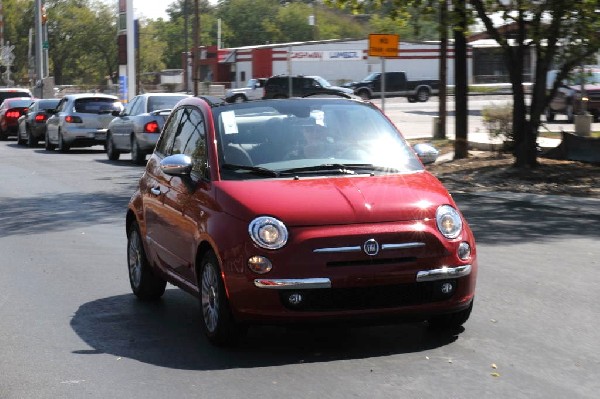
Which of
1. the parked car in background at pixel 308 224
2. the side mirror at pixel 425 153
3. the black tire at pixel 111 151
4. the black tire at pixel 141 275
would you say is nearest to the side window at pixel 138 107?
the black tire at pixel 111 151

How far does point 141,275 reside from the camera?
9.57m

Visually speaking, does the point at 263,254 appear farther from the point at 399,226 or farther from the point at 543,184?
the point at 543,184

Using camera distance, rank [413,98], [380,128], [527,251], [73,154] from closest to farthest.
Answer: [380,128]
[527,251]
[73,154]
[413,98]

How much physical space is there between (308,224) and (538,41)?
49.1 ft

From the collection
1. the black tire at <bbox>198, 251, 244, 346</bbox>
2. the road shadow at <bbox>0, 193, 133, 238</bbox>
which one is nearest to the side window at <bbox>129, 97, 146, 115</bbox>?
the road shadow at <bbox>0, 193, 133, 238</bbox>

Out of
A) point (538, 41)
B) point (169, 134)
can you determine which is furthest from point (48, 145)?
point (169, 134)

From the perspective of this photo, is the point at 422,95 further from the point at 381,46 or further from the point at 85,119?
the point at 381,46

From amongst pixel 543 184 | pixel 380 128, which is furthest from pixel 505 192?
pixel 380 128

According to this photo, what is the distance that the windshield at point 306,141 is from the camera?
7.98 meters

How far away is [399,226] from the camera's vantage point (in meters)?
7.21

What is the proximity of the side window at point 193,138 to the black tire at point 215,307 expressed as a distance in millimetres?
725

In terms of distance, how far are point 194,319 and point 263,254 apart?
1784mm

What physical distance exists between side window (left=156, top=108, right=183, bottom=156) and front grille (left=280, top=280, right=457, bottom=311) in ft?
7.81

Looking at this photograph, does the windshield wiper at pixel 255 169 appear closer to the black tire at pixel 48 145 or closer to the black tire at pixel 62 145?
the black tire at pixel 62 145
